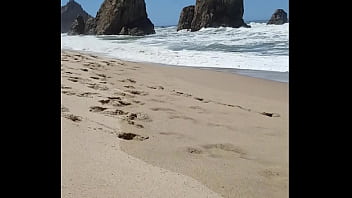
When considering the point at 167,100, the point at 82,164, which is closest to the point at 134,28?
the point at 167,100

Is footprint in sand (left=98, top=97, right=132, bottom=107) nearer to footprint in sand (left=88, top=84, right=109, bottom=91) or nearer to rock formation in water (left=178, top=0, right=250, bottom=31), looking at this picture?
footprint in sand (left=88, top=84, right=109, bottom=91)

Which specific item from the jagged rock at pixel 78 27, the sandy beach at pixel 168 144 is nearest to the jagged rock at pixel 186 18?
the jagged rock at pixel 78 27

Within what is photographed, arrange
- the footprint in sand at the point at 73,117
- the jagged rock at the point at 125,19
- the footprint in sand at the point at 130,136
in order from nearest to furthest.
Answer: the footprint in sand at the point at 130,136
the footprint in sand at the point at 73,117
the jagged rock at the point at 125,19

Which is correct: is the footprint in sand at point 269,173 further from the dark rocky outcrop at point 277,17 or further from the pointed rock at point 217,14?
the dark rocky outcrop at point 277,17

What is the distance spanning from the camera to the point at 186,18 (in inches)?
1784

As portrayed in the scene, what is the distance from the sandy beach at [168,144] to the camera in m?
1.82

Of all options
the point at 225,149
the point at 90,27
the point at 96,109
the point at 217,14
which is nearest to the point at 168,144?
the point at 225,149

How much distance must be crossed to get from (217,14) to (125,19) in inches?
406

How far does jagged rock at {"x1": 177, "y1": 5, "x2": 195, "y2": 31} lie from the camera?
44438 mm

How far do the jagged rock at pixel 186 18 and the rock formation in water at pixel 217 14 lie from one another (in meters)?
0.21

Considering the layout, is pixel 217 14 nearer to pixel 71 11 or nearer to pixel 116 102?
pixel 116 102

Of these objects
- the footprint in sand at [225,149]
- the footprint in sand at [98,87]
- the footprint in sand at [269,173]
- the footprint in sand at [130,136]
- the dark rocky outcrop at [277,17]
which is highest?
the dark rocky outcrop at [277,17]
